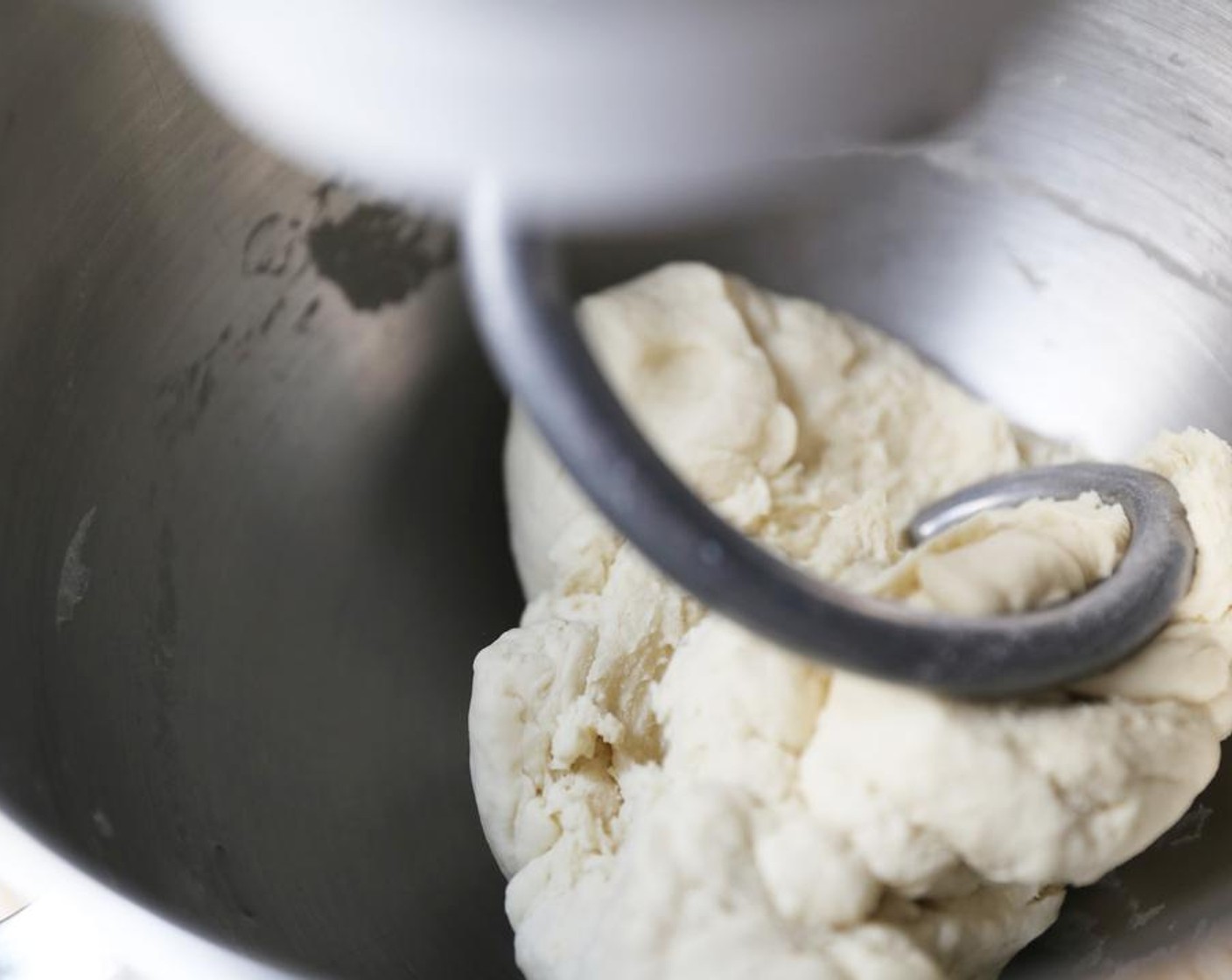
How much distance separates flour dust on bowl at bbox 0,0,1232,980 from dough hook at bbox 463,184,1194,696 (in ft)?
0.62

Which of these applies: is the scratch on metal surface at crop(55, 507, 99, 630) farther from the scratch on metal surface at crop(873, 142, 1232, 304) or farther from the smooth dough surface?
the scratch on metal surface at crop(873, 142, 1232, 304)

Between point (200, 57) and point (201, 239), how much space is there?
0.15 m

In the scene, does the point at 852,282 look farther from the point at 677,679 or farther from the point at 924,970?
the point at 924,970

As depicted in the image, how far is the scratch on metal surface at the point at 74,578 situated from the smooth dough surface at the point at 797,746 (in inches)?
11.6

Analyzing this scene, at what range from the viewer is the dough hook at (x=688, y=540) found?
23.6 inches

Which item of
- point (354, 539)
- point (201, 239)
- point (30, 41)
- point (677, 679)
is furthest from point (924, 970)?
point (30, 41)

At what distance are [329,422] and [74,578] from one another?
291mm

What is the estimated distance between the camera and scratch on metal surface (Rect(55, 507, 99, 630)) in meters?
0.88

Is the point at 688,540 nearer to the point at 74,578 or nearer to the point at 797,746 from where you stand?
the point at 797,746

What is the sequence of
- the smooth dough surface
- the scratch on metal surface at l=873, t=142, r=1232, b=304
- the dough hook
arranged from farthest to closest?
the scratch on metal surface at l=873, t=142, r=1232, b=304 < the smooth dough surface < the dough hook

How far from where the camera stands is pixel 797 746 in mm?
798

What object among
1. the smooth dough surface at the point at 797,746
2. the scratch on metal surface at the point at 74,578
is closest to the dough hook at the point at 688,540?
the smooth dough surface at the point at 797,746

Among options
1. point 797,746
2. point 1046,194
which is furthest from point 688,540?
point 1046,194

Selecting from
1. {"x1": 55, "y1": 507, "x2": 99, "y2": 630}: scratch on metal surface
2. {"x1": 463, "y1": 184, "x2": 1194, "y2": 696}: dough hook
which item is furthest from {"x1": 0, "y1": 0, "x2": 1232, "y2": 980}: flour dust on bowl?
{"x1": 463, "y1": 184, "x2": 1194, "y2": 696}: dough hook
